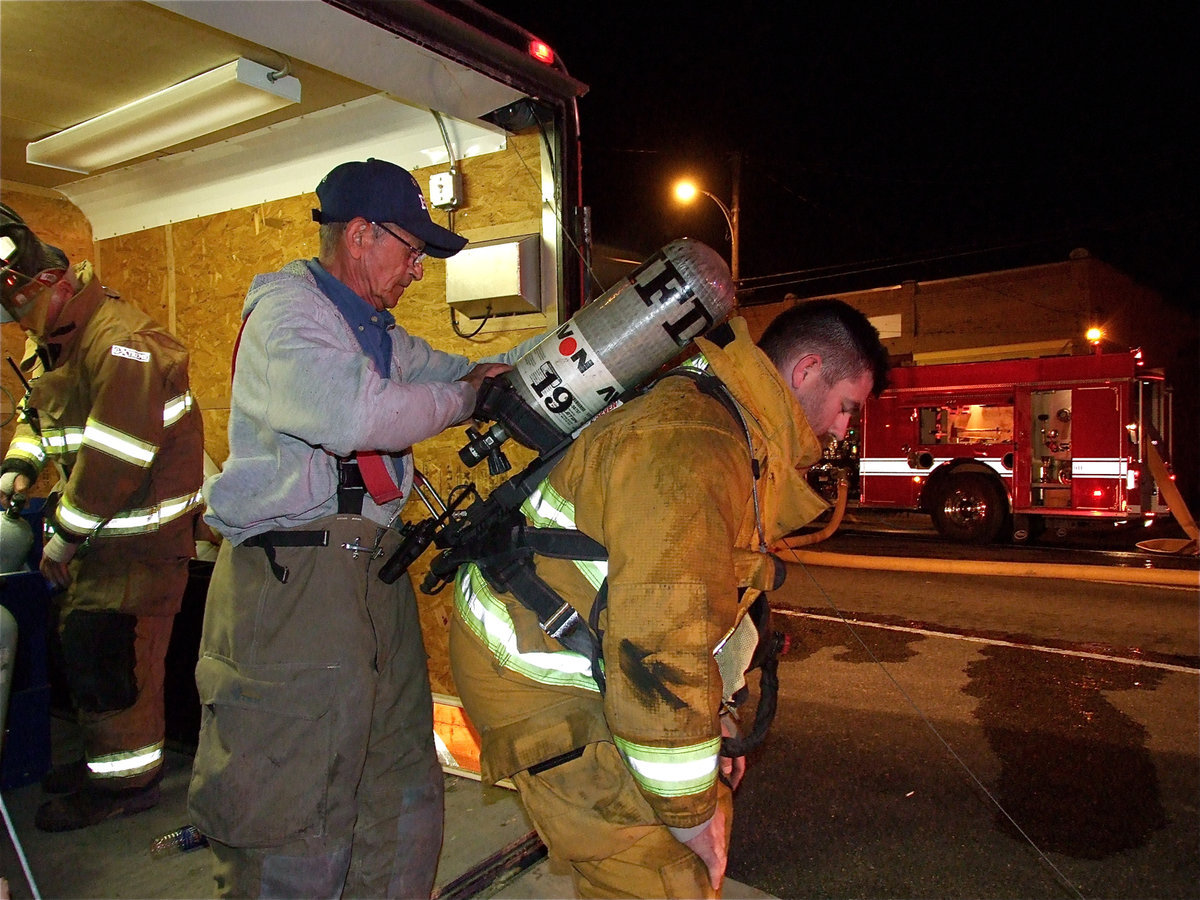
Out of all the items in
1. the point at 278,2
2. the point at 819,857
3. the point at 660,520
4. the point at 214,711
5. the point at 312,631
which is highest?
the point at 278,2

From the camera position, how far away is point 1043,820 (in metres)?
3.66

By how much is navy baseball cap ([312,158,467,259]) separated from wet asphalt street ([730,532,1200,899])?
291 centimetres

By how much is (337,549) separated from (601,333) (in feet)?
2.99

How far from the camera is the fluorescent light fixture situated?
3348mm

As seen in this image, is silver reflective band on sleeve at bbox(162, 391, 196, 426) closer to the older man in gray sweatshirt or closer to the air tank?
the air tank

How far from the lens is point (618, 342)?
81.3 inches

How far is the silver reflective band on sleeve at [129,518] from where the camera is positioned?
2.91 metres

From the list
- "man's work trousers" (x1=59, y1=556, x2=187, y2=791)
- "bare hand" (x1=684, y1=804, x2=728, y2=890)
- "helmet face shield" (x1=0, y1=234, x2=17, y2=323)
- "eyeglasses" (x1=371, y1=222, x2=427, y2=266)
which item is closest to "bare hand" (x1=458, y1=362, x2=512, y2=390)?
"eyeglasses" (x1=371, y1=222, x2=427, y2=266)

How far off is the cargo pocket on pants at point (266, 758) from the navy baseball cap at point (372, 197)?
1.22 metres

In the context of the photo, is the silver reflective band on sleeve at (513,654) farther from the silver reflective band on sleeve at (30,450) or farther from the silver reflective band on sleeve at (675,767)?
the silver reflective band on sleeve at (30,450)

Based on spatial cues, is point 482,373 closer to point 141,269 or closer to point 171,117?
point 171,117

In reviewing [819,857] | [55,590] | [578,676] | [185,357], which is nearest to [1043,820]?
[819,857]

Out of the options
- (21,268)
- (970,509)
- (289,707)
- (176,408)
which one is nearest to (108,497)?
(176,408)

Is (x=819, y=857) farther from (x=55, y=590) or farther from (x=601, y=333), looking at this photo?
(x=55, y=590)
